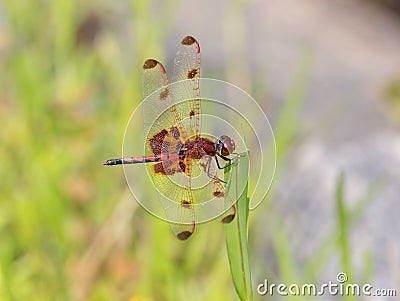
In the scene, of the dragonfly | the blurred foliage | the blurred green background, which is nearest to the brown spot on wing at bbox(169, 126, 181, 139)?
the dragonfly

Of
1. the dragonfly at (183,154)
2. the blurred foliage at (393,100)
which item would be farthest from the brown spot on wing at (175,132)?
the blurred foliage at (393,100)

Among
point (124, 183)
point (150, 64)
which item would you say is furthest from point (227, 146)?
point (124, 183)

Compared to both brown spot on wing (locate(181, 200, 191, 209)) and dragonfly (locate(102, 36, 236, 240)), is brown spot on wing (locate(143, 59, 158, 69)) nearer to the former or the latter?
dragonfly (locate(102, 36, 236, 240))

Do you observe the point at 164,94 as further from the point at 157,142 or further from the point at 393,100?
the point at 393,100

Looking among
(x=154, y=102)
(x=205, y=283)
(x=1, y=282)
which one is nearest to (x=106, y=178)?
(x=205, y=283)

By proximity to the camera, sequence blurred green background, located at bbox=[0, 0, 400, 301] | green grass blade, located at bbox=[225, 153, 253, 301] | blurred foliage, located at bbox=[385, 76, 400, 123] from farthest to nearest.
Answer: blurred foliage, located at bbox=[385, 76, 400, 123]
blurred green background, located at bbox=[0, 0, 400, 301]
green grass blade, located at bbox=[225, 153, 253, 301]

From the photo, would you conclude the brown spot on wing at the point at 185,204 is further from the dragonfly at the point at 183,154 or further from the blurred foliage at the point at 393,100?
the blurred foliage at the point at 393,100
